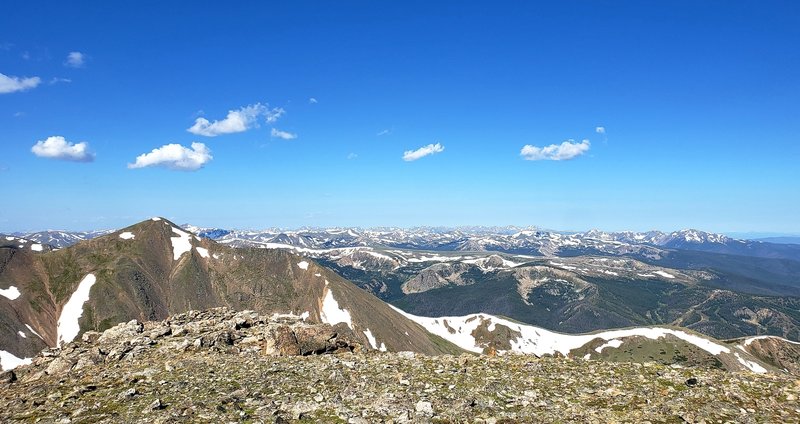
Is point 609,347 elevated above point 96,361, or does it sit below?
below

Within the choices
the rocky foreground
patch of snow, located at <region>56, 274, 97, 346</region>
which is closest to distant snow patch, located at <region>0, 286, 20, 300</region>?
patch of snow, located at <region>56, 274, 97, 346</region>

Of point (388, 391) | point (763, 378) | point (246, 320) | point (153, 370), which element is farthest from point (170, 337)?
point (763, 378)

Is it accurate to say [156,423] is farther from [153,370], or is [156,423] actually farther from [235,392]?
[153,370]

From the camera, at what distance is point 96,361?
2434cm

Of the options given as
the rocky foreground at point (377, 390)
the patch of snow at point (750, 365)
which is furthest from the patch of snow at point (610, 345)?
the rocky foreground at point (377, 390)

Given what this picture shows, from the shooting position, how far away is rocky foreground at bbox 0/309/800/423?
1443cm

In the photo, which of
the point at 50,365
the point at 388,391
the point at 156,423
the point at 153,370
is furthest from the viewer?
the point at 50,365

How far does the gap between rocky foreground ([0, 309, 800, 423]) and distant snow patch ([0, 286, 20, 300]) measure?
21518 cm

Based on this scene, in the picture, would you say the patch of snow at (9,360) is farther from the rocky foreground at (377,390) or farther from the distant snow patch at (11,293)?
the rocky foreground at (377,390)

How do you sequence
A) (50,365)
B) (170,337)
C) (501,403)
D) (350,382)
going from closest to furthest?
(501,403)
(350,382)
(50,365)
(170,337)

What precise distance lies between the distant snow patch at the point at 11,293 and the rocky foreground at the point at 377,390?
215180mm

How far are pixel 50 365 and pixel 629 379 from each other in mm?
30016

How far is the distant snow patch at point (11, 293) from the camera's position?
593 feet

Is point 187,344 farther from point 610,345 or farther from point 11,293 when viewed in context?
point 11,293
